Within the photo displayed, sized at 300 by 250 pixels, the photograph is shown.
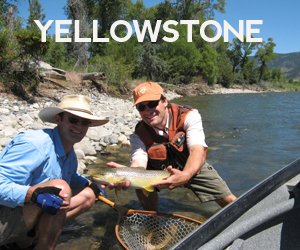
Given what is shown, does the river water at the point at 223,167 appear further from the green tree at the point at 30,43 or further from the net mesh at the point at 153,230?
the green tree at the point at 30,43

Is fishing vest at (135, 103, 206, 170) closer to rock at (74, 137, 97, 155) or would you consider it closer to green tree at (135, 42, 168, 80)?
rock at (74, 137, 97, 155)

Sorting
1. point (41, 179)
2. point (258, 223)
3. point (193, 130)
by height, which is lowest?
point (258, 223)

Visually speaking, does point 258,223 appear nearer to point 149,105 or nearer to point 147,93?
point 149,105

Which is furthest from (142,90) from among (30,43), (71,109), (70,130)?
(30,43)

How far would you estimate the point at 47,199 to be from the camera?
239 centimetres

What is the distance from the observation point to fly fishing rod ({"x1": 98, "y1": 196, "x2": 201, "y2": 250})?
3.10 m

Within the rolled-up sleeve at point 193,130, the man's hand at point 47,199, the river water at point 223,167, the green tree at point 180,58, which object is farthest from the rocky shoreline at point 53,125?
the green tree at point 180,58

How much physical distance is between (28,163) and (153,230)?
5.65ft

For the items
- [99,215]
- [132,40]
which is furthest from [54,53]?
[99,215]

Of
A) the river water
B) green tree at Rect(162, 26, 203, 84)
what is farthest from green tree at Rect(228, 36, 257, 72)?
the river water

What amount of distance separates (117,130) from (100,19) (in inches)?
1390

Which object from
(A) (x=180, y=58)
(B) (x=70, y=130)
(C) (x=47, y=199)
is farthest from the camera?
(A) (x=180, y=58)

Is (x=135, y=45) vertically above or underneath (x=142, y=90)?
above

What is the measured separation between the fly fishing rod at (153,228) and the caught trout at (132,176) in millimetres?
471
